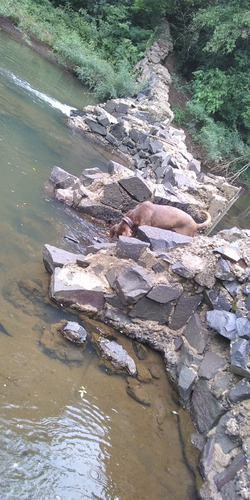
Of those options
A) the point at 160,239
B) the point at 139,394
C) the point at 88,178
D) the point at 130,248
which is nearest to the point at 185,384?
the point at 139,394

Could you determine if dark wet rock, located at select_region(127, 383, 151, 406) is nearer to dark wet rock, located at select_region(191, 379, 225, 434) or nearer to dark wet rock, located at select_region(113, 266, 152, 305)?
dark wet rock, located at select_region(191, 379, 225, 434)

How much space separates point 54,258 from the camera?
6152mm

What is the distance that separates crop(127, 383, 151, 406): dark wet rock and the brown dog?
3.34 meters

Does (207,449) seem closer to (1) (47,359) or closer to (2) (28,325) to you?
(1) (47,359)

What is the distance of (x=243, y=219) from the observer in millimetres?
16312

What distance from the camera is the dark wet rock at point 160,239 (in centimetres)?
679

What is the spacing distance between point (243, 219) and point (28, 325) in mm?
12834

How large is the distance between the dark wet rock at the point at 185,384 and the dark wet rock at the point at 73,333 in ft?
4.58

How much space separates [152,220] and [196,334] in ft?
9.19

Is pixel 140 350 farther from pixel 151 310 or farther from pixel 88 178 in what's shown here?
pixel 88 178

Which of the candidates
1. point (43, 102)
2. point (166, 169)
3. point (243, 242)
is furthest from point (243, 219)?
point (243, 242)

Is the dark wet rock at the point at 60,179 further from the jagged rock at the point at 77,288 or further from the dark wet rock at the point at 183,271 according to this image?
the dark wet rock at the point at 183,271

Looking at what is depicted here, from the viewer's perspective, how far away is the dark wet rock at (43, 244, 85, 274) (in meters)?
6.14

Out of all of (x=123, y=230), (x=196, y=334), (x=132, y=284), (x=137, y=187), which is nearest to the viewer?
(x=196, y=334)
